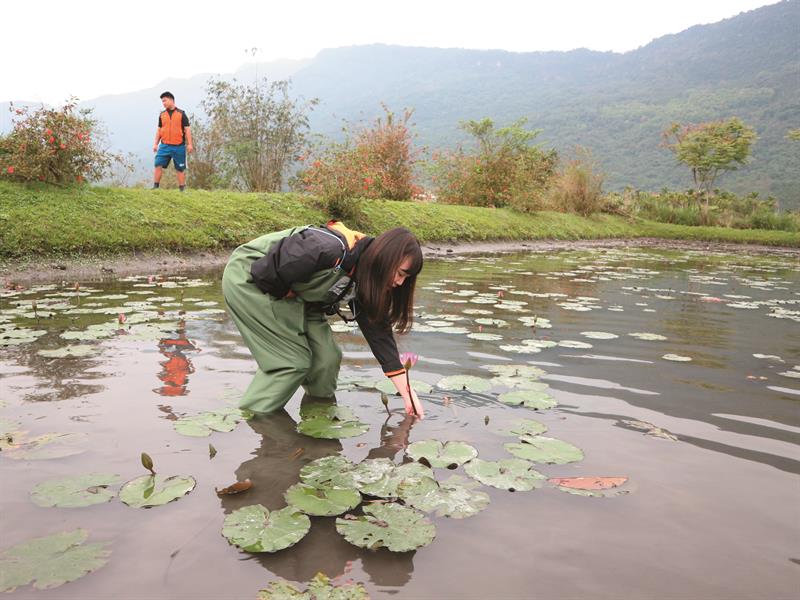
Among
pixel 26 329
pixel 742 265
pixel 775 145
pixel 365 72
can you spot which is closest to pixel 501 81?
pixel 365 72

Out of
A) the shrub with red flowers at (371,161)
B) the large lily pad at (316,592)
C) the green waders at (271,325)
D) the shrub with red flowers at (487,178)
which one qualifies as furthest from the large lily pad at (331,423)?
the shrub with red flowers at (487,178)

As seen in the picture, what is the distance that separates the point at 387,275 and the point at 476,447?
893 millimetres

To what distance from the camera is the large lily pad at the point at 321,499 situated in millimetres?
1858

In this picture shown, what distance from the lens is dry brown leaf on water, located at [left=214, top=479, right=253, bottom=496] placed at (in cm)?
198

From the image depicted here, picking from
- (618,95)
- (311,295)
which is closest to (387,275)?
(311,295)

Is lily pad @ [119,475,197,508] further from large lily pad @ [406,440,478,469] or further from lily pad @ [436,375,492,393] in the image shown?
lily pad @ [436,375,492,393]

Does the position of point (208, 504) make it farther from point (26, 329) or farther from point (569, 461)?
point (26, 329)

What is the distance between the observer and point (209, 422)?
2594 mm

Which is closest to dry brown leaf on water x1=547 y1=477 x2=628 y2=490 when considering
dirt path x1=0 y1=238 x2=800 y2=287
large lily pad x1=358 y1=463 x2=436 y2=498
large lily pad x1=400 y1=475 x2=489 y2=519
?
large lily pad x1=400 y1=475 x2=489 y2=519

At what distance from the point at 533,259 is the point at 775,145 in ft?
167

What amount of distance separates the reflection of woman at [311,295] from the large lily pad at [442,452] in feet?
1.10

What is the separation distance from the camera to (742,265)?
12000mm

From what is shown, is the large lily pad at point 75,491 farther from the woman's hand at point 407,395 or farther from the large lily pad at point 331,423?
the woman's hand at point 407,395

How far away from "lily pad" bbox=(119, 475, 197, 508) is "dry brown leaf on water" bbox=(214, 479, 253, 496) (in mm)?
121
